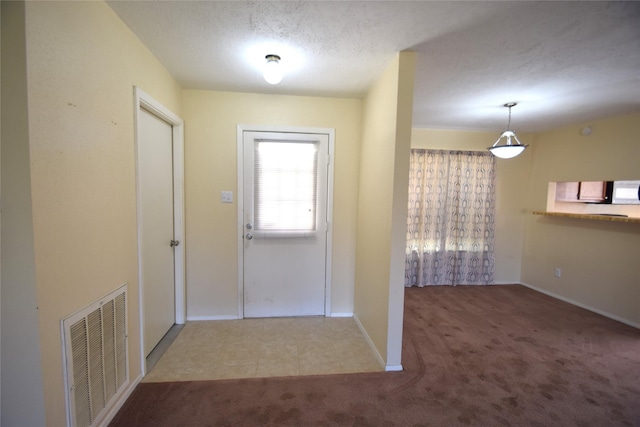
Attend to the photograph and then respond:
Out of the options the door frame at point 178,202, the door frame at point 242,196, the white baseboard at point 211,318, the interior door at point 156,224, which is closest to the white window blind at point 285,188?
the door frame at point 242,196

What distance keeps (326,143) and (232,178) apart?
107 cm

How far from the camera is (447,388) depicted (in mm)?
1889

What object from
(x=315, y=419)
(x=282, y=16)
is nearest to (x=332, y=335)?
(x=315, y=419)

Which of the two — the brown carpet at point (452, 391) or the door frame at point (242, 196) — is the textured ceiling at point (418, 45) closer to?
the door frame at point (242, 196)

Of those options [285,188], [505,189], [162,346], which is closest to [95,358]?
[162,346]

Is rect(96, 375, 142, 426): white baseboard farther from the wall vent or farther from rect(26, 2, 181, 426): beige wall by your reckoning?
rect(26, 2, 181, 426): beige wall

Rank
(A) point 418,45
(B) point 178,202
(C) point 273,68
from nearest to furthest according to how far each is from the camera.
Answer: (A) point 418,45
(C) point 273,68
(B) point 178,202

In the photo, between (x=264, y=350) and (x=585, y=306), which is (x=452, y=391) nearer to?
(x=264, y=350)

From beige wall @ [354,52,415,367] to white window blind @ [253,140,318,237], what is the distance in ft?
2.11

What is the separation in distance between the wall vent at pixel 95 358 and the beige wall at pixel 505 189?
3915 millimetres

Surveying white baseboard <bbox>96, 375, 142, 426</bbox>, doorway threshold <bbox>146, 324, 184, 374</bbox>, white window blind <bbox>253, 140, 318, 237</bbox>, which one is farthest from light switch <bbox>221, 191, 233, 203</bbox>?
white baseboard <bbox>96, 375, 142, 426</bbox>

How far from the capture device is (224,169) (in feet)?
8.96

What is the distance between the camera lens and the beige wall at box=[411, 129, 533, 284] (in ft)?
13.0

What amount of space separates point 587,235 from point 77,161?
16.8ft
